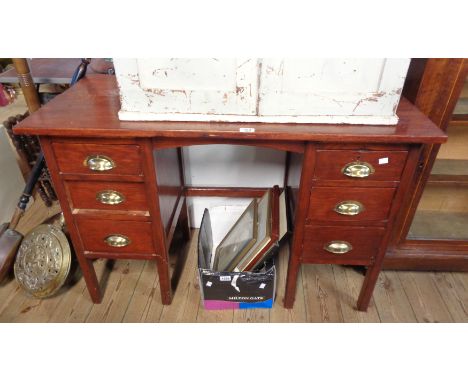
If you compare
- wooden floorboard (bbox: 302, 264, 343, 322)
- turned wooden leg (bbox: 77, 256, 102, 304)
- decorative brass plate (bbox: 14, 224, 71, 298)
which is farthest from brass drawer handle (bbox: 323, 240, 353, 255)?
decorative brass plate (bbox: 14, 224, 71, 298)

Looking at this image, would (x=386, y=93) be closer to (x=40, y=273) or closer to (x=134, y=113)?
(x=134, y=113)

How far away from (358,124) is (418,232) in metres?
0.77

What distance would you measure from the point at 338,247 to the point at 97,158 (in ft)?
2.80

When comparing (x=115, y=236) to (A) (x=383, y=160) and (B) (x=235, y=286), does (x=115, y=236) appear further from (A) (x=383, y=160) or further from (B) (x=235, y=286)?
(A) (x=383, y=160)

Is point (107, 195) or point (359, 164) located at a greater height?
point (359, 164)

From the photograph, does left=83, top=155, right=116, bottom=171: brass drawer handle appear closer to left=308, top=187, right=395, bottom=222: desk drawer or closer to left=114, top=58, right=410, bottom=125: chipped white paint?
left=114, top=58, right=410, bottom=125: chipped white paint

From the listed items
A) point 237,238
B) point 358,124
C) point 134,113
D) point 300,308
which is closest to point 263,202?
point 237,238

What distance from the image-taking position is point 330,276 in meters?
1.54

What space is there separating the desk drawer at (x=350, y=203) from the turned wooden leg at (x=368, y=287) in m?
0.26

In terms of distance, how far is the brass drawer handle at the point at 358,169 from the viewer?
0.95 metres

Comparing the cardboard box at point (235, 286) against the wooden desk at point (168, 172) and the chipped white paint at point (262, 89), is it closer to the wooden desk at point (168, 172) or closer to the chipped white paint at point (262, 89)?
the wooden desk at point (168, 172)

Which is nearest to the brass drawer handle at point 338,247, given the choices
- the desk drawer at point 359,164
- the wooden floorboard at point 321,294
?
the desk drawer at point 359,164

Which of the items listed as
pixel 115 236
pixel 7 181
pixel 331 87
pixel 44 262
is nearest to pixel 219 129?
pixel 331 87

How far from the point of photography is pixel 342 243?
113 centimetres
